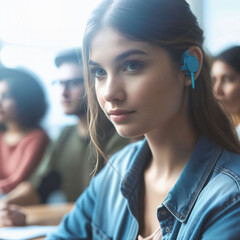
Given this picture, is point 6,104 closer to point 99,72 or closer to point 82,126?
point 82,126

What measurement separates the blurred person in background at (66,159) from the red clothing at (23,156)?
0.04 metres

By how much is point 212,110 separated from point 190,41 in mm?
165

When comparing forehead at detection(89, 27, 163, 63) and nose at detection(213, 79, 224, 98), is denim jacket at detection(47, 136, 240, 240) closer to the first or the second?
forehead at detection(89, 27, 163, 63)

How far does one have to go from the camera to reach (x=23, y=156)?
1.61 meters

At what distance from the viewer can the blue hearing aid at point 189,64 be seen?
64 centimetres

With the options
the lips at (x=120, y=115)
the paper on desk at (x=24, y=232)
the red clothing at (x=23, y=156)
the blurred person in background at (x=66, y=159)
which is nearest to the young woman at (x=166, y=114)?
the lips at (x=120, y=115)

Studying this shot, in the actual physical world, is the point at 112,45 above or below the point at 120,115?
above

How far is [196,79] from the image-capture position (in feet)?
2.32

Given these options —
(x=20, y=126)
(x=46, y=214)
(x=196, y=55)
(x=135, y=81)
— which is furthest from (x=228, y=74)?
(x=20, y=126)

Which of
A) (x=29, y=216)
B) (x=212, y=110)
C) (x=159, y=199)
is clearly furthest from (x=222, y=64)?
(x=29, y=216)

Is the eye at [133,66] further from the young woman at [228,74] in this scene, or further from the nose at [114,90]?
the young woman at [228,74]

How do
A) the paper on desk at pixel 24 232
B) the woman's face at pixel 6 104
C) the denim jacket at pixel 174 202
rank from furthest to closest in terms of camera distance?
the woman's face at pixel 6 104
the paper on desk at pixel 24 232
the denim jacket at pixel 174 202

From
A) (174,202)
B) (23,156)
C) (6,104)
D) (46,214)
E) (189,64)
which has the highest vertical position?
(189,64)

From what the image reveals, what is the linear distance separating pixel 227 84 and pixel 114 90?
0.64m
